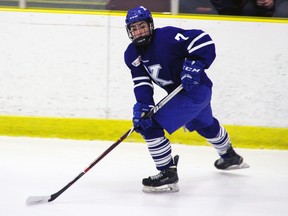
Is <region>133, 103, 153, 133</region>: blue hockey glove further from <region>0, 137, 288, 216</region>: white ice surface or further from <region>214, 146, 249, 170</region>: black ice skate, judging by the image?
<region>214, 146, 249, 170</region>: black ice skate

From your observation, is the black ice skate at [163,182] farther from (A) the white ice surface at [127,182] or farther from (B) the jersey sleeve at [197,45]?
(B) the jersey sleeve at [197,45]

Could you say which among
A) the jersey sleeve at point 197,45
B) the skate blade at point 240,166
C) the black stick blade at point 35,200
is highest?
the jersey sleeve at point 197,45

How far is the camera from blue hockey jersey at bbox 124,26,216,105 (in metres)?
3.04

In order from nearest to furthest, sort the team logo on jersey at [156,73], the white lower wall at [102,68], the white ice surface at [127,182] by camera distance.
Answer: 1. the white ice surface at [127,182]
2. the team logo on jersey at [156,73]
3. the white lower wall at [102,68]

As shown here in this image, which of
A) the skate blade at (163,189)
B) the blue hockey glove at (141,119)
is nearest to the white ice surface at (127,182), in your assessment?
the skate blade at (163,189)

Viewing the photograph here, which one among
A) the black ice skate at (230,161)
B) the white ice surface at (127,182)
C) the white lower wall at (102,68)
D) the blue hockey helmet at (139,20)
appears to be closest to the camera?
the white ice surface at (127,182)

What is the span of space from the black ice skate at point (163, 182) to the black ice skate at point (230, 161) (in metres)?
0.47

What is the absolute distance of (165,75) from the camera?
3137 mm

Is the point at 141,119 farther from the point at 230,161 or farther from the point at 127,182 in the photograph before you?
the point at 230,161

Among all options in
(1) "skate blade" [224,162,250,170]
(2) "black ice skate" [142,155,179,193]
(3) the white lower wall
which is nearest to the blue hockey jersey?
(2) "black ice skate" [142,155,179,193]

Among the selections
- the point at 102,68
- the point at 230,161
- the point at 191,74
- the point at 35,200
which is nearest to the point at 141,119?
the point at 191,74

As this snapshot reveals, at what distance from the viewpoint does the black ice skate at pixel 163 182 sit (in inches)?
124

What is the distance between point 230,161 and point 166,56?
0.82 meters

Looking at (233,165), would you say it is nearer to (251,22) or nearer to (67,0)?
(251,22)
